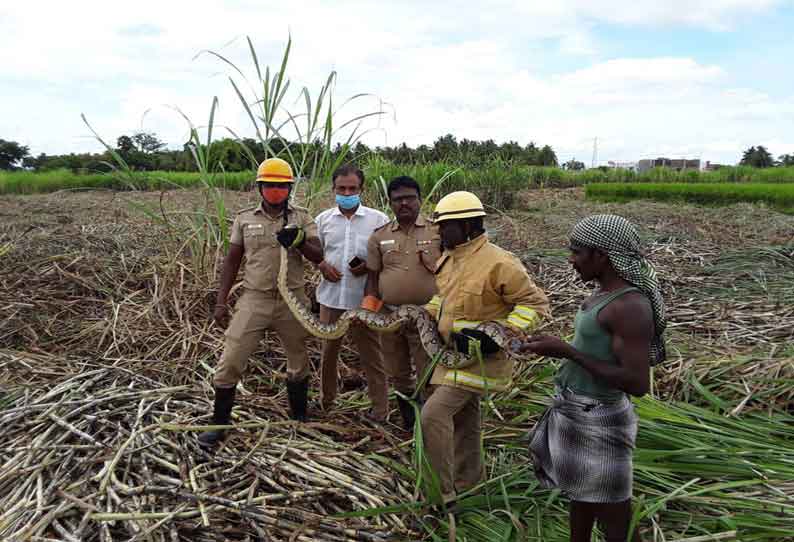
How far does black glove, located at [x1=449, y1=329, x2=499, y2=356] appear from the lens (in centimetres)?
240

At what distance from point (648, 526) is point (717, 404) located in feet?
4.09

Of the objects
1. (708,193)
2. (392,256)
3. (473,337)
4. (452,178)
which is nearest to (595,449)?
(473,337)

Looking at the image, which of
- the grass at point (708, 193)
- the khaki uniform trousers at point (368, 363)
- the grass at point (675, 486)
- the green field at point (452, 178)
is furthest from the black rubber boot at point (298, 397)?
the grass at point (708, 193)

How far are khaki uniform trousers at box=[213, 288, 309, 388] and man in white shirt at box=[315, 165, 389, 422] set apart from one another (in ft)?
0.89

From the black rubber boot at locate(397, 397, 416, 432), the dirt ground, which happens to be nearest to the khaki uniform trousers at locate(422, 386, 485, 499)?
the dirt ground

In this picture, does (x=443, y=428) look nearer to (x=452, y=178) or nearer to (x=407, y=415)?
(x=407, y=415)

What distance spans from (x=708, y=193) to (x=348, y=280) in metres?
17.7

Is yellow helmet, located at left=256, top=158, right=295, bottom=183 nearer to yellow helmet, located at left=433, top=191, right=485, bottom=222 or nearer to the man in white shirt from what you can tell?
the man in white shirt

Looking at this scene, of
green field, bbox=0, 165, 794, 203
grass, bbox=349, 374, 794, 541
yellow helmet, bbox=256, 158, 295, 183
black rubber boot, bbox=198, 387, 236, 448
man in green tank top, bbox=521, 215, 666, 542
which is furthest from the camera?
green field, bbox=0, 165, 794, 203

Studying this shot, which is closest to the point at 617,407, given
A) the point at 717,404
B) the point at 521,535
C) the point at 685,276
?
the point at 521,535

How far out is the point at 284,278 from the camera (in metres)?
3.13

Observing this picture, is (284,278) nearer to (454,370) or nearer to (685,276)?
(454,370)

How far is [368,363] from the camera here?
140 inches

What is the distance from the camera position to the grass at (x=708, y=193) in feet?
51.6
